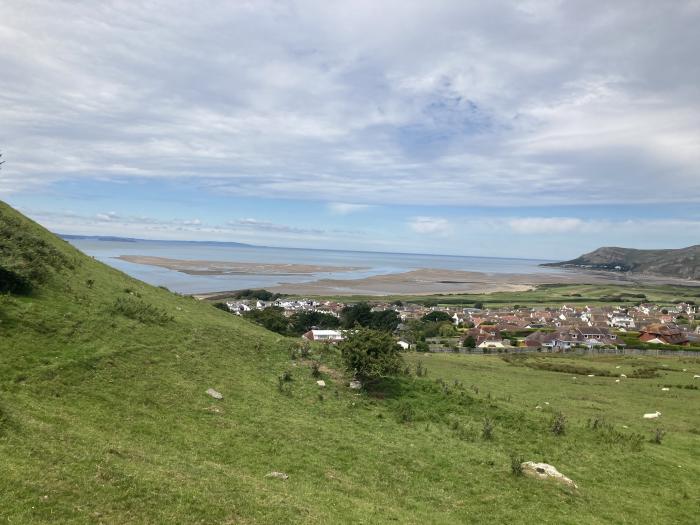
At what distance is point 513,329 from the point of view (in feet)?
341

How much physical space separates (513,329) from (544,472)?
93187mm

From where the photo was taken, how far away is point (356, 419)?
20.6 metres

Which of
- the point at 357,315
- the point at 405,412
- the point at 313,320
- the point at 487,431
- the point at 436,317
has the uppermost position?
the point at 405,412

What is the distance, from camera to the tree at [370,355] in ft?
79.8

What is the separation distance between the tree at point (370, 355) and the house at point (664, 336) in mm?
89818

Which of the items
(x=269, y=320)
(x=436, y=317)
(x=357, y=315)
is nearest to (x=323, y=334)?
(x=269, y=320)

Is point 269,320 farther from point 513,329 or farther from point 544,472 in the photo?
point 513,329

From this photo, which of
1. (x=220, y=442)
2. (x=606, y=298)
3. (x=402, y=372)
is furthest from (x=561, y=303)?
(x=220, y=442)

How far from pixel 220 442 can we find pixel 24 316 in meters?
10.7

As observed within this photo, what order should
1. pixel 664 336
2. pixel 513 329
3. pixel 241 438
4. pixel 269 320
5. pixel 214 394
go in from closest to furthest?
1. pixel 241 438
2. pixel 214 394
3. pixel 269 320
4. pixel 664 336
5. pixel 513 329

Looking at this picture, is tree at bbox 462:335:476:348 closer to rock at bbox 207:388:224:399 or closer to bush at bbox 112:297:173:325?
bush at bbox 112:297:173:325

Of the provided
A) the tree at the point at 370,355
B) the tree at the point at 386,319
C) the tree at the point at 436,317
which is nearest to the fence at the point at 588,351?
the tree at the point at 386,319

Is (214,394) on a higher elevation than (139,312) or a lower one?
lower

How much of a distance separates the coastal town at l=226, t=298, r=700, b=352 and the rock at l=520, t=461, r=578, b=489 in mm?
51892
